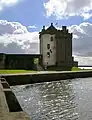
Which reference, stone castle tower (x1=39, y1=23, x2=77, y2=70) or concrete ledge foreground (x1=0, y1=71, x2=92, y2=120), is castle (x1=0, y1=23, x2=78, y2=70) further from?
concrete ledge foreground (x1=0, y1=71, x2=92, y2=120)

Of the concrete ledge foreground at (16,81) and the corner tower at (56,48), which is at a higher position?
the corner tower at (56,48)

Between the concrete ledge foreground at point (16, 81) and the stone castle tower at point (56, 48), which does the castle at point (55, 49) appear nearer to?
the stone castle tower at point (56, 48)

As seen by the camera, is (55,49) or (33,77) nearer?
(33,77)

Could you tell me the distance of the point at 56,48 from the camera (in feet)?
238

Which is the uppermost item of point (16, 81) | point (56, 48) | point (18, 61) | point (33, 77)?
point (56, 48)

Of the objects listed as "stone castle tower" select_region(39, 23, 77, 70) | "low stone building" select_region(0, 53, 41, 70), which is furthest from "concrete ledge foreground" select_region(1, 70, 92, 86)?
"stone castle tower" select_region(39, 23, 77, 70)

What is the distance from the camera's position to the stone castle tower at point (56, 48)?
7134 cm

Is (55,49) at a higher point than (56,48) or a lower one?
lower

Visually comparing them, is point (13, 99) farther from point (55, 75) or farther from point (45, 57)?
point (45, 57)

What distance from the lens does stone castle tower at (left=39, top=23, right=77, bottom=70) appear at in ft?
234

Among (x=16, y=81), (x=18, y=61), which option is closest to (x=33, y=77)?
(x=16, y=81)

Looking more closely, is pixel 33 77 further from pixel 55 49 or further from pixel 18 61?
pixel 55 49

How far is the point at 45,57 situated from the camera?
238ft

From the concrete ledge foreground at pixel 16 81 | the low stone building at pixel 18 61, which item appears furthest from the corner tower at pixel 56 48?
the concrete ledge foreground at pixel 16 81
